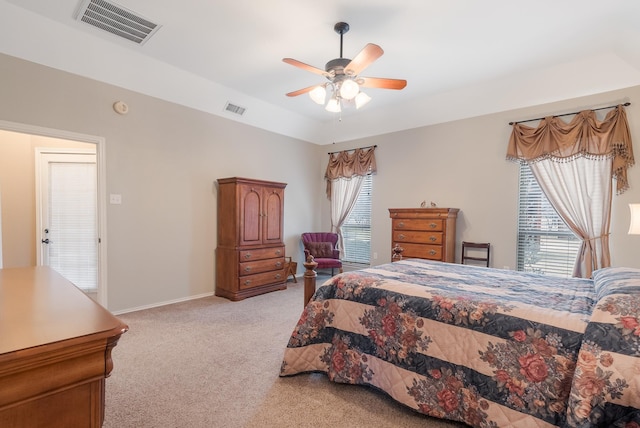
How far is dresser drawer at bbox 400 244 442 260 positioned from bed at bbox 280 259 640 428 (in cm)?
174

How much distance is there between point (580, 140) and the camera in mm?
3588

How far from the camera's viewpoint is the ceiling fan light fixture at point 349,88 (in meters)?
2.64

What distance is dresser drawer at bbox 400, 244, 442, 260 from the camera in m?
4.26

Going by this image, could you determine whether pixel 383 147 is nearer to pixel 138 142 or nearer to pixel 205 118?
pixel 205 118

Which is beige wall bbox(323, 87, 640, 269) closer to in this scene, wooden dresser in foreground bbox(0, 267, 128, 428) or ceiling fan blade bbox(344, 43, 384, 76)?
ceiling fan blade bbox(344, 43, 384, 76)

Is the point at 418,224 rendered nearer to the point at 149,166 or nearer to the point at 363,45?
the point at 363,45

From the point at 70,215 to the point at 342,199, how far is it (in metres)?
4.23

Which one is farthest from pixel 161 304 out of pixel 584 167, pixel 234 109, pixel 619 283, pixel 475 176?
pixel 584 167

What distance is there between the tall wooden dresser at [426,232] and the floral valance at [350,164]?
1.19 meters

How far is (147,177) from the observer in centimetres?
389

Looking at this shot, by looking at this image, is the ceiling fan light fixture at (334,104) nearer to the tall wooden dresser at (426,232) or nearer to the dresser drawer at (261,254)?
the tall wooden dresser at (426,232)

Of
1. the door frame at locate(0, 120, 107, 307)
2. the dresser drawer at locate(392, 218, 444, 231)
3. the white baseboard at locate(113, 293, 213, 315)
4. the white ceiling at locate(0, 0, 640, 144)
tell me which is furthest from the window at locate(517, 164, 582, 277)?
the door frame at locate(0, 120, 107, 307)

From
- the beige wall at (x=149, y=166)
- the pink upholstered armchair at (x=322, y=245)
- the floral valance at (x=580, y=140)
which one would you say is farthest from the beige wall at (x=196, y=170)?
the pink upholstered armchair at (x=322, y=245)

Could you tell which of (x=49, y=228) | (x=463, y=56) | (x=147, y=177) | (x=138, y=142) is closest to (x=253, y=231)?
(x=147, y=177)
